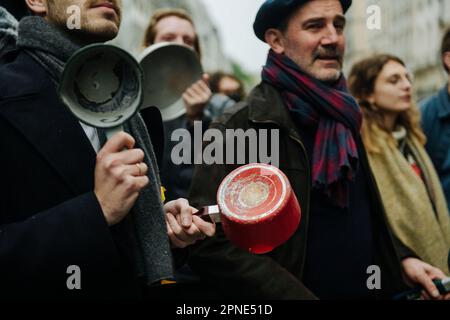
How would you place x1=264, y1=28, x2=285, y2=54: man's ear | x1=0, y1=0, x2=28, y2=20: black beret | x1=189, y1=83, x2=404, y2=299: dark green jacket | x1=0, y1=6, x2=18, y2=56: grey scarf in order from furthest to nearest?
x1=264, y1=28, x2=285, y2=54: man's ear, x1=189, y1=83, x2=404, y2=299: dark green jacket, x1=0, y1=0, x2=28, y2=20: black beret, x1=0, y1=6, x2=18, y2=56: grey scarf

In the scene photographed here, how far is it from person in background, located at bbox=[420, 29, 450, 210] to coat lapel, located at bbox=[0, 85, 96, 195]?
120 inches

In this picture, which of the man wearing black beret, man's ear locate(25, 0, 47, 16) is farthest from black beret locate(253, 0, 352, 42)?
man's ear locate(25, 0, 47, 16)

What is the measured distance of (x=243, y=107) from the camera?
119 inches

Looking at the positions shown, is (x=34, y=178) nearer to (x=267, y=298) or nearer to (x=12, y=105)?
(x=12, y=105)

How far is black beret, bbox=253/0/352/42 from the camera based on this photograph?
3096mm

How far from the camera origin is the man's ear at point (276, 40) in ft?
10.5

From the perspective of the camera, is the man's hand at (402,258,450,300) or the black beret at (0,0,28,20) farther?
the man's hand at (402,258,450,300)

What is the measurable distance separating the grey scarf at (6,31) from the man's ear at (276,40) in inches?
53.1

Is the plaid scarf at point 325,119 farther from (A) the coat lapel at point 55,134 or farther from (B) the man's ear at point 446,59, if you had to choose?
(B) the man's ear at point 446,59

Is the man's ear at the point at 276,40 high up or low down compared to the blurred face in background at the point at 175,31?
down

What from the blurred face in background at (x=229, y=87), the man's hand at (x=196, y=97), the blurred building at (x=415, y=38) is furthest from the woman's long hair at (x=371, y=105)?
the blurred building at (x=415, y=38)

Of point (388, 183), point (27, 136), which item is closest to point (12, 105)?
point (27, 136)

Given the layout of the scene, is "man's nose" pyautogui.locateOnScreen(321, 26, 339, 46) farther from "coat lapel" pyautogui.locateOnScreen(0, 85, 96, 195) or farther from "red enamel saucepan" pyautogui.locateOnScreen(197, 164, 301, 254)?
"coat lapel" pyautogui.locateOnScreen(0, 85, 96, 195)
